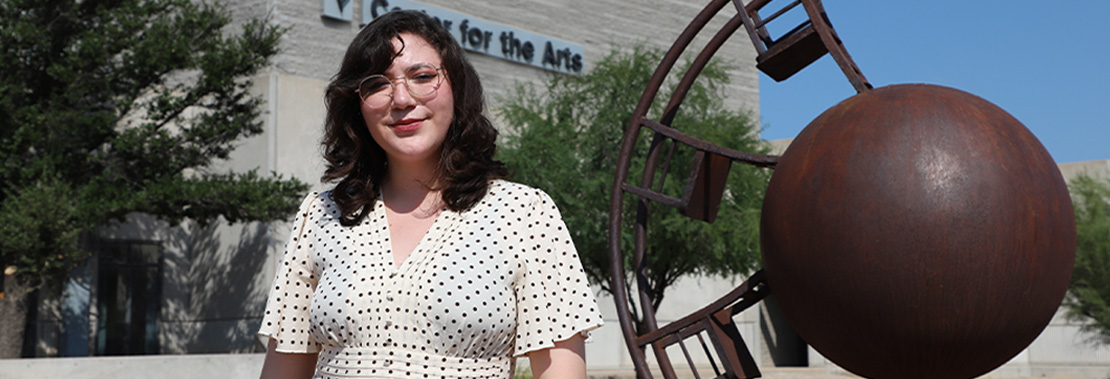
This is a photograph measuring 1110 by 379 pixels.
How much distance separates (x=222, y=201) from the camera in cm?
1666

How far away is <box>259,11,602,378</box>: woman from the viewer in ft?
7.41

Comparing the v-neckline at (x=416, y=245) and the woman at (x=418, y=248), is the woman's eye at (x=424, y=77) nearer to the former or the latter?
the woman at (x=418, y=248)

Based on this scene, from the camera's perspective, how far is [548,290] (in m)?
2.36

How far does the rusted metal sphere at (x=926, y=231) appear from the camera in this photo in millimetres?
4797

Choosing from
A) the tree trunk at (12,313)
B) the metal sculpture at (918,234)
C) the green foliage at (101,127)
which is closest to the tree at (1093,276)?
the green foliage at (101,127)

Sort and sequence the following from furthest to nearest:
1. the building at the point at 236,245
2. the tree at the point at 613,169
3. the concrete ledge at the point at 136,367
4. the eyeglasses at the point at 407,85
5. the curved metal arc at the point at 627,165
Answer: the building at the point at 236,245
the tree at the point at 613,169
the concrete ledge at the point at 136,367
the curved metal arc at the point at 627,165
the eyeglasses at the point at 407,85

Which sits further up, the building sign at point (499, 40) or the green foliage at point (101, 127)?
the building sign at point (499, 40)

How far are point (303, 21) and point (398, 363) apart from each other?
19.1 m

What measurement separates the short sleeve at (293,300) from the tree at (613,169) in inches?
597

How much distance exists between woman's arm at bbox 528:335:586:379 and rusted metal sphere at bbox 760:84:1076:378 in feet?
9.35

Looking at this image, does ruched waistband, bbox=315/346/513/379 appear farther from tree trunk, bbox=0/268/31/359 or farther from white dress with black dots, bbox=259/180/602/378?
tree trunk, bbox=0/268/31/359

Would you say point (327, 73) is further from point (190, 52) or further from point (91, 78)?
point (91, 78)

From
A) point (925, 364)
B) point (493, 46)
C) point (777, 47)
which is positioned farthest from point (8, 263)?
point (925, 364)

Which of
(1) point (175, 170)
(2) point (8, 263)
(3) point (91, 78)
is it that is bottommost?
(2) point (8, 263)
